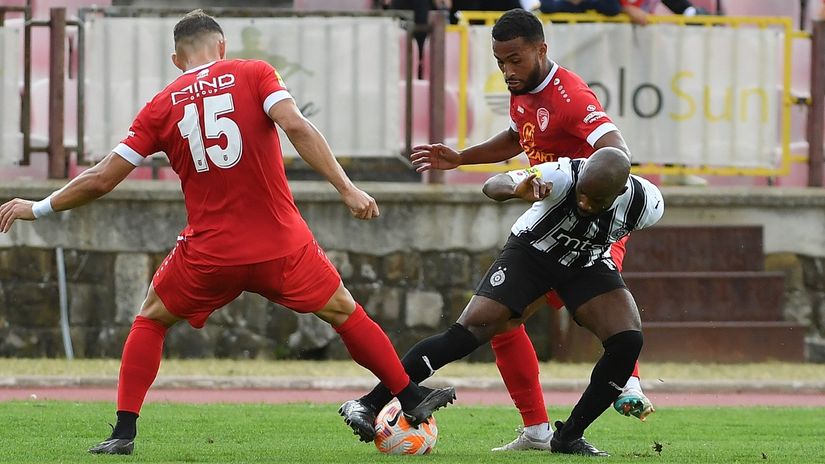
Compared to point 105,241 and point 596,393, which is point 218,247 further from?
point 105,241

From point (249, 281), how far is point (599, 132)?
1.76m

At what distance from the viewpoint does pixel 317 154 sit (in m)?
7.28

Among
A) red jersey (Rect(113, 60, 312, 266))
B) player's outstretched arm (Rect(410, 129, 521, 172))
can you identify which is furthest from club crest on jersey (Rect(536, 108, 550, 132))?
red jersey (Rect(113, 60, 312, 266))

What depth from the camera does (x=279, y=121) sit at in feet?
23.9

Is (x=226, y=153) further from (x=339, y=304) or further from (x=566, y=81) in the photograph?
(x=566, y=81)

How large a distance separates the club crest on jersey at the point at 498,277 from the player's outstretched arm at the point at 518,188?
2.43ft

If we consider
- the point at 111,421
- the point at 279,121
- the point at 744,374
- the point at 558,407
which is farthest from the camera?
the point at 744,374

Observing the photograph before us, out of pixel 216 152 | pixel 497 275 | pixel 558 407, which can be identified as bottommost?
pixel 558 407

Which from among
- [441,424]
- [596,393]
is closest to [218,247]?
[596,393]

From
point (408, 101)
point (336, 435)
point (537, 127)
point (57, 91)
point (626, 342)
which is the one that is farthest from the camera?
point (408, 101)

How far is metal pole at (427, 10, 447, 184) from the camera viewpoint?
14.1 m

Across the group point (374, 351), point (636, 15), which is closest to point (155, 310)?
point (374, 351)

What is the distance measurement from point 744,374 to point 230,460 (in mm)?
6801

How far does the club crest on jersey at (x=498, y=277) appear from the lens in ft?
25.4
